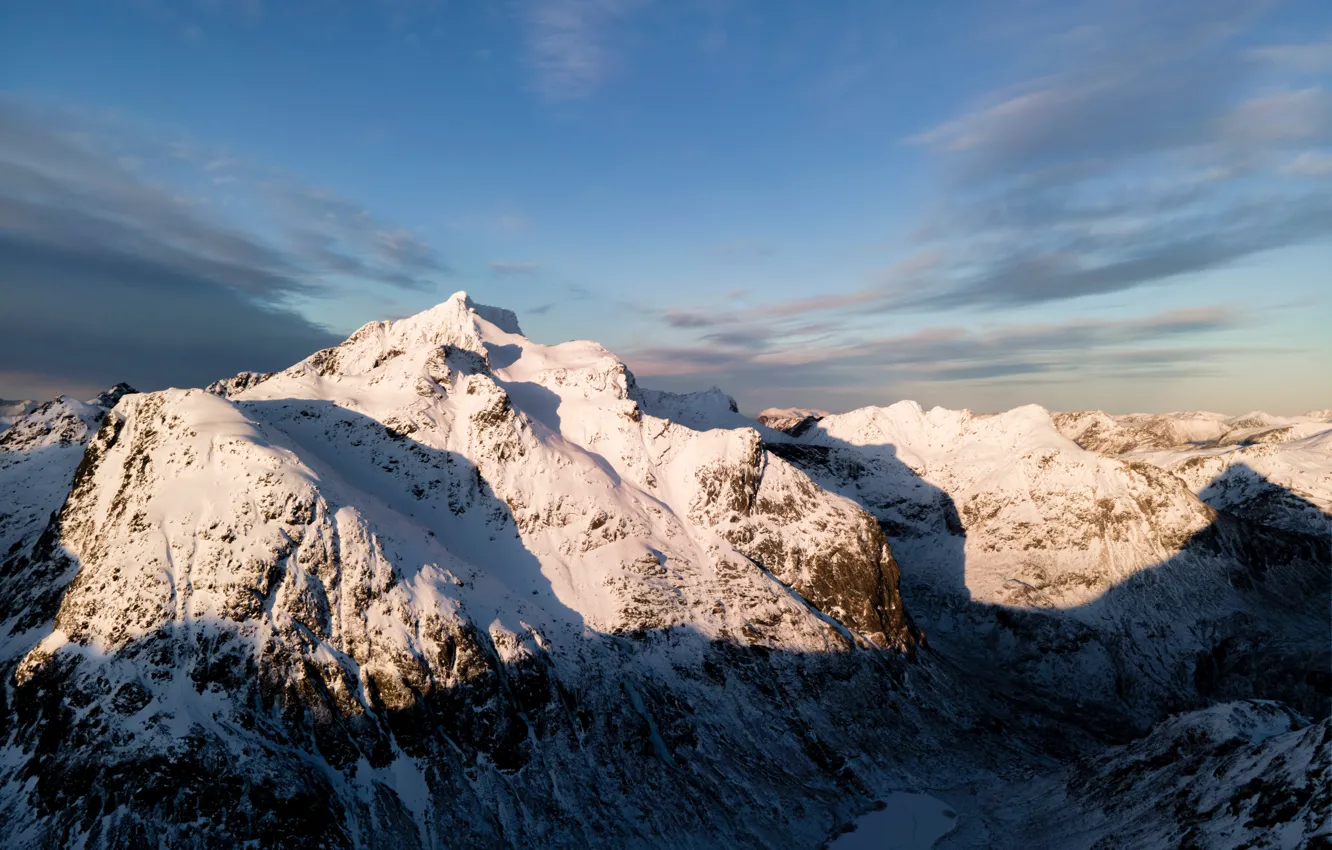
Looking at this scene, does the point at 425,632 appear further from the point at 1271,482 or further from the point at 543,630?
the point at 1271,482

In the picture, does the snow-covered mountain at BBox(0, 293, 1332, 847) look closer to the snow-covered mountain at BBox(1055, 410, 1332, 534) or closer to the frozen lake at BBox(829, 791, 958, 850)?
the frozen lake at BBox(829, 791, 958, 850)

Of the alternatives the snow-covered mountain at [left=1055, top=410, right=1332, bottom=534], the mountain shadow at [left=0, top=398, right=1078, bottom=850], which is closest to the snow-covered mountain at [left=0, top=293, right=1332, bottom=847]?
the mountain shadow at [left=0, top=398, right=1078, bottom=850]

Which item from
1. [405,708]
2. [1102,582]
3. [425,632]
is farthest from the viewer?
[1102,582]

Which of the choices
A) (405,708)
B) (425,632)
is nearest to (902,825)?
(405,708)

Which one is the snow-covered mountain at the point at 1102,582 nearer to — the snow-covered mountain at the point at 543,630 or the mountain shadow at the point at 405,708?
the snow-covered mountain at the point at 543,630

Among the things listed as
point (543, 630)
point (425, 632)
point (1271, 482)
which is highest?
point (425, 632)

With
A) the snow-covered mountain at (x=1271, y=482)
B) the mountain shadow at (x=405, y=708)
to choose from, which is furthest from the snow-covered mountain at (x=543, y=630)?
the snow-covered mountain at (x=1271, y=482)

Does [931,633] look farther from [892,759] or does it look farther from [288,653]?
[288,653]
